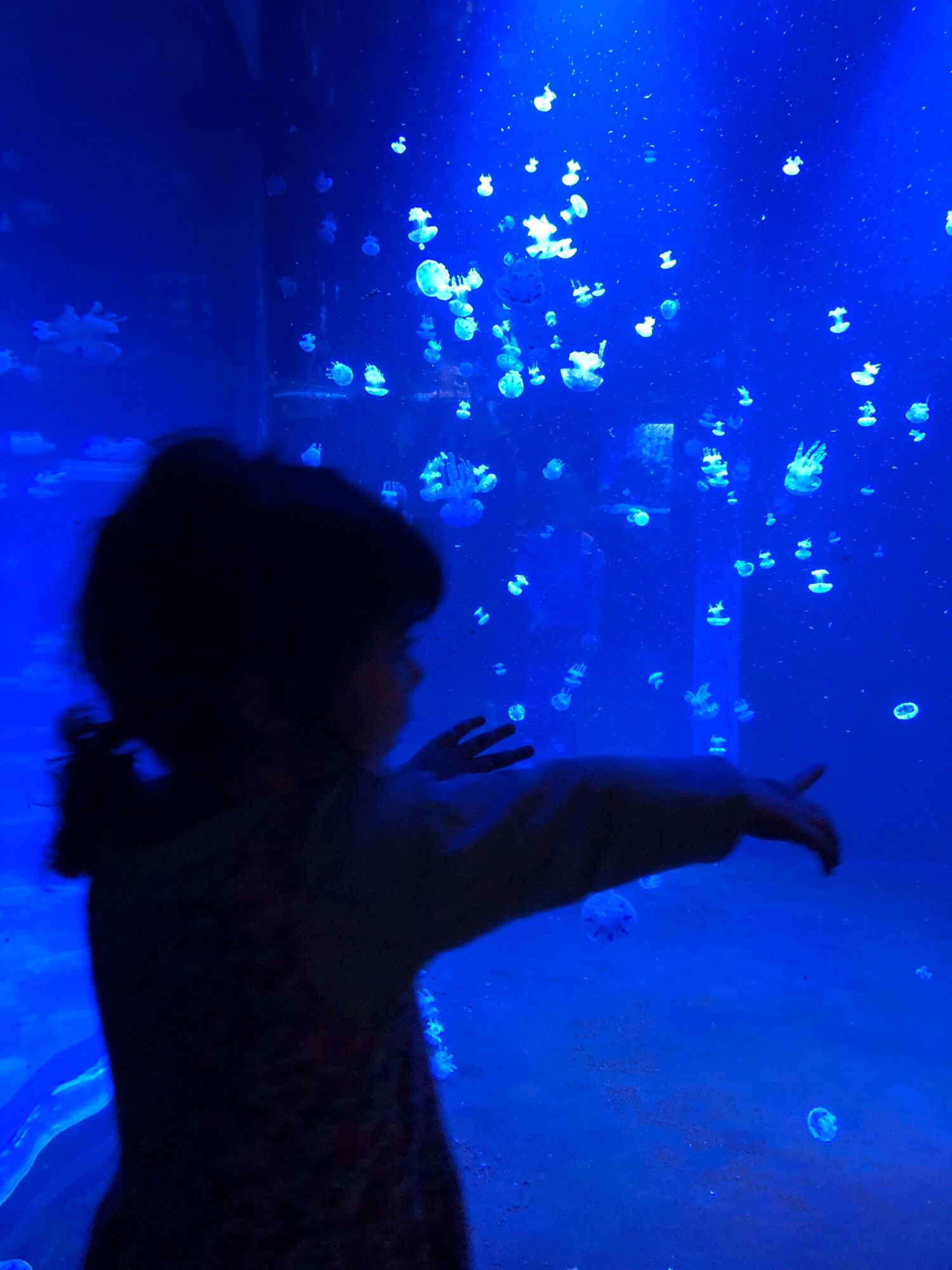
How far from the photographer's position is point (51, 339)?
995 cm

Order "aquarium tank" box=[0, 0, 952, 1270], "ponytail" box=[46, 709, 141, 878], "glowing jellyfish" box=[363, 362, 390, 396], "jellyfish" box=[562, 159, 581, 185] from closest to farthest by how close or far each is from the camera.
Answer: "ponytail" box=[46, 709, 141, 878] < "aquarium tank" box=[0, 0, 952, 1270] < "jellyfish" box=[562, 159, 581, 185] < "glowing jellyfish" box=[363, 362, 390, 396]

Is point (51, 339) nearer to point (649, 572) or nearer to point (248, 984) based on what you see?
point (649, 572)

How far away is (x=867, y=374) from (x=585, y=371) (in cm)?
345

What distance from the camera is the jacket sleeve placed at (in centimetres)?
65

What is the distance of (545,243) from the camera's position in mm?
10523

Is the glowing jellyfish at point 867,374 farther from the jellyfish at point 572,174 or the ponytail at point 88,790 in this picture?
the ponytail at point 88,790

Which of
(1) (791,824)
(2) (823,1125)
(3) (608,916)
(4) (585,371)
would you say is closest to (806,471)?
(4) (585,371)

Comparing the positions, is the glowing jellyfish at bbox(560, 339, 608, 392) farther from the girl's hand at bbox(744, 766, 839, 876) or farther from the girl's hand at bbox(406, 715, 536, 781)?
the girl's hand at bbox(744, 766, 839, 876)

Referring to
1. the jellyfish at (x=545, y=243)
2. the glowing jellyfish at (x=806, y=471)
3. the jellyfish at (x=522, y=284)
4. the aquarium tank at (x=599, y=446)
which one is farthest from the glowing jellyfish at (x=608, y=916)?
the jellyfish at (x=545, y=243)

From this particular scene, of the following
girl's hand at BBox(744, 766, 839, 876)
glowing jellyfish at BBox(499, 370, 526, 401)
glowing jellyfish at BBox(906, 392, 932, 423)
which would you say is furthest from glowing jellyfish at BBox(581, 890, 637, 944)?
glowing jellyfish at BBox(499, 370, 526, 401)

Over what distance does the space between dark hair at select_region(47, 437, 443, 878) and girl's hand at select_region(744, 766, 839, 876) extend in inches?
14.4

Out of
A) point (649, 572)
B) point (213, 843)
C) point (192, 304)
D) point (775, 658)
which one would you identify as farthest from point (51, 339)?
point (213, 843)

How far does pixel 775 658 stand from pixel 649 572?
2.08m

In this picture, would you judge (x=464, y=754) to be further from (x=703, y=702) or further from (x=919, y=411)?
(x=919, y=411)
